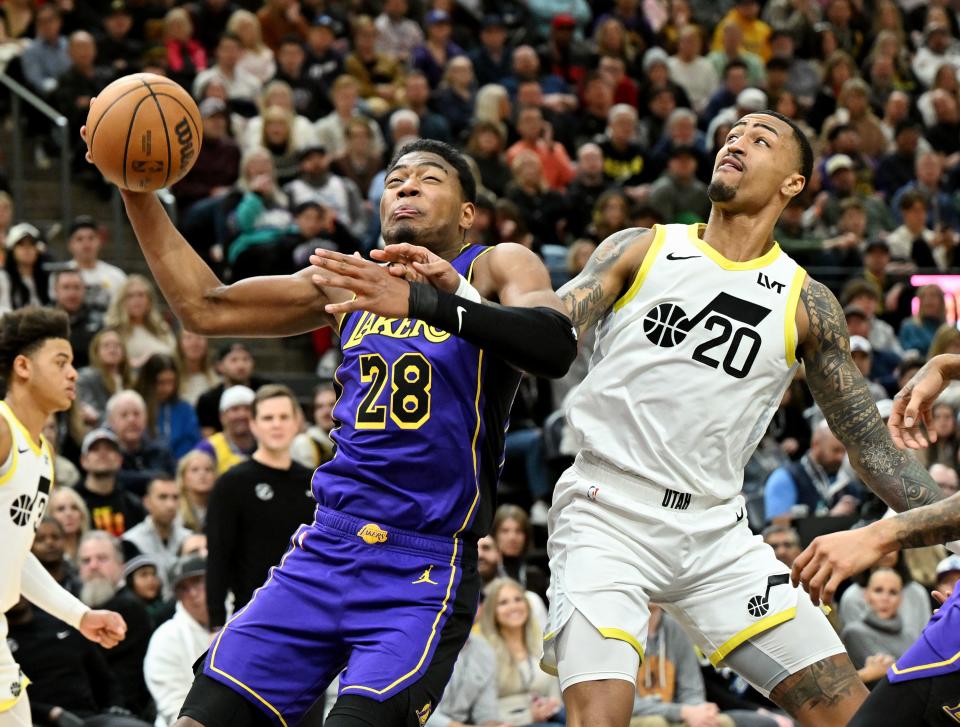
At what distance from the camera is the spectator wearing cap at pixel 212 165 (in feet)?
46.2

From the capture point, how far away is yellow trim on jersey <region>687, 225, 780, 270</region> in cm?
583

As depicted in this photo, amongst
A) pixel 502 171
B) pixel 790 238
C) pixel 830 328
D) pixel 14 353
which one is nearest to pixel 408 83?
pixel 502 171

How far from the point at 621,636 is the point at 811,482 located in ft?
22.0

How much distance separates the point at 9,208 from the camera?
12625 mm

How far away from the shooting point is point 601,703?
5293 millimetres

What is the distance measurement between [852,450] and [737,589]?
745 millimetres

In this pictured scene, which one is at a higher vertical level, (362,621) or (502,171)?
(362,621)

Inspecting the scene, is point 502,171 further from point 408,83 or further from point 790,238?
point 790,238

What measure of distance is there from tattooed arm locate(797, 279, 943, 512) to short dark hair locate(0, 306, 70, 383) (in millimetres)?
3241

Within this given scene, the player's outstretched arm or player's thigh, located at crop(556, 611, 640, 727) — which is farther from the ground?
the player's outstretched arm

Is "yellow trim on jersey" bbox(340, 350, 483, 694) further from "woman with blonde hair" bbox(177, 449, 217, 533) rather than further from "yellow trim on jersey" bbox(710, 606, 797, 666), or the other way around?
"woman with blonde hair" bbox(177, 449, 217, 533)

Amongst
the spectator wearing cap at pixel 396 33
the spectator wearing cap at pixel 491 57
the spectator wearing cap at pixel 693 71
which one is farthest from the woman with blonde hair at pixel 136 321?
the spectator wearing cap at pixel 693 71

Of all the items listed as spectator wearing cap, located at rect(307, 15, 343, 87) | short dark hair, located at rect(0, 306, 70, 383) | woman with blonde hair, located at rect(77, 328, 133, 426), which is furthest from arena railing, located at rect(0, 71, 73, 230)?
short dark hair, located at rect(0, 306, 70, 383)

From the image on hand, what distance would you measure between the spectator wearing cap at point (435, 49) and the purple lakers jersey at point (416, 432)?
12.0 m
